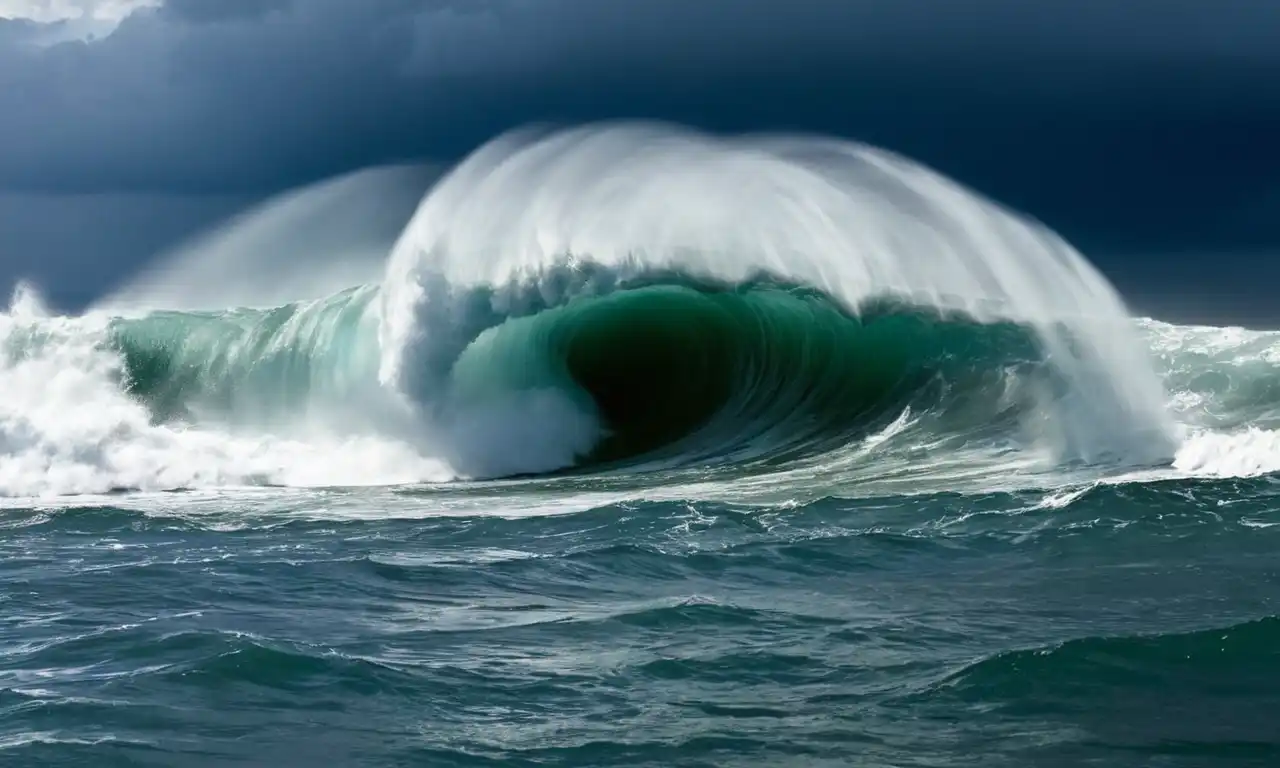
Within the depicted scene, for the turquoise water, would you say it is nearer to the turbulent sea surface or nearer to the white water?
the turbulent sea surface

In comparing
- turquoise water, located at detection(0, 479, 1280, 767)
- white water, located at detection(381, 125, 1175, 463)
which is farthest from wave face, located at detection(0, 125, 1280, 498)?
turquoise water, located at detection(0, 479, 1280, 767)

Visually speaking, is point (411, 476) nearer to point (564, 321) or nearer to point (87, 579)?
point (564, 321)

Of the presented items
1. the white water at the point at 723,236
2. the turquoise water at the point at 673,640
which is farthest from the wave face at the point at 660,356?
the turquoise water at the point at 673,640

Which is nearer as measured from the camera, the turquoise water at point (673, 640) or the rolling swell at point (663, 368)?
the turquoise water at point (673, 640)

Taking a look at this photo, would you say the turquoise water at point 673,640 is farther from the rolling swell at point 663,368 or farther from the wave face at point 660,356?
the rolling swell at point 663,368

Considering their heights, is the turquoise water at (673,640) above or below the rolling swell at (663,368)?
below

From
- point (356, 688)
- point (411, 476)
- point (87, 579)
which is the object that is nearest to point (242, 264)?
point (411, 476)

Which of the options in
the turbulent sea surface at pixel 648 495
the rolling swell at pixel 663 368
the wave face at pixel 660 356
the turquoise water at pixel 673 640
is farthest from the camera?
the rolling swell at pixel 663 368
